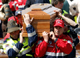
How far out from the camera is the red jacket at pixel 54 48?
252 cm

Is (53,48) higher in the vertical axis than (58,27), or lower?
lower

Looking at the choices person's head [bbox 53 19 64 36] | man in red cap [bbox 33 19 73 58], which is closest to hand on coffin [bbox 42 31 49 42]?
man in red cap [bbox 33 19 73 58]

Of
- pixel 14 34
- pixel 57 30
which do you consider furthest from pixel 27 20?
pixel 14 34

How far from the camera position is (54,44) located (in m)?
2.67

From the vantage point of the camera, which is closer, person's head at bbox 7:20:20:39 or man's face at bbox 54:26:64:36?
man's face at bbox 54:26:64:36

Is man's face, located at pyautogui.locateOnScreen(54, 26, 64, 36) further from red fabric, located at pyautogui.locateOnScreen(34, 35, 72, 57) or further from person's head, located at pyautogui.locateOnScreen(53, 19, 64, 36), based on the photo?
red fabric, located at pyautogui.locateOnScreen(34, 35, 72, 57)

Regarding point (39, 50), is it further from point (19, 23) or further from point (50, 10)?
point (19, 23)

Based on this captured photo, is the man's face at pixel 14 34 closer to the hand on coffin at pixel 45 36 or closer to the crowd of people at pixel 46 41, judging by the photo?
the crowd of people at pixel 46 41

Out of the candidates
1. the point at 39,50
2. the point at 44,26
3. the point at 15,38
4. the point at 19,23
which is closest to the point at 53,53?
the point at 39,50

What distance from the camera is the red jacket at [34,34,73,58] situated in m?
2.52

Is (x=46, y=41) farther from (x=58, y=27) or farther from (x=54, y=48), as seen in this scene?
(x=58, y=27)

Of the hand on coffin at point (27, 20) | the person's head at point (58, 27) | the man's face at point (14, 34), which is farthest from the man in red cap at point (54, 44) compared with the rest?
the man's face at point (14, 34)

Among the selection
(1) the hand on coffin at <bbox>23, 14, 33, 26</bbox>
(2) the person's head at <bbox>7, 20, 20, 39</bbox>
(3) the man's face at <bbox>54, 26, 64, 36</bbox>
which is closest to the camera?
(1) the hand on coffin at <bbox>23, 14, 33, 26</bbox>

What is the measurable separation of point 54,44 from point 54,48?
8cm
